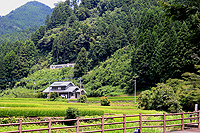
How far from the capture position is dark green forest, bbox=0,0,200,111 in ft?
188

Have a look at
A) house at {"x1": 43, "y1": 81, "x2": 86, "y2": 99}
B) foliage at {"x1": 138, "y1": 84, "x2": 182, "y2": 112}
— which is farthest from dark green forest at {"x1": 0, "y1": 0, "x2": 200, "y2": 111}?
house at {"x1": 43, "y1": 81, "x2": 86, "y2": 99}

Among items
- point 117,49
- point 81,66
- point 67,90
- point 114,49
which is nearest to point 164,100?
point 67,90

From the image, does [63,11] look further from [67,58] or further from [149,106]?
[149,106]

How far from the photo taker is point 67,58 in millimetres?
133125

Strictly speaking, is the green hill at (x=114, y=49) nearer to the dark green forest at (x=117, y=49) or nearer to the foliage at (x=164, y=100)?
the dark green forest at (x=117, y=49)

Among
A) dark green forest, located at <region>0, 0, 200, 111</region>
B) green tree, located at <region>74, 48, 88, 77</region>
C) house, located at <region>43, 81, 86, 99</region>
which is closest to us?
dark green forest, located at <region>0, 0, 200, 111</region>

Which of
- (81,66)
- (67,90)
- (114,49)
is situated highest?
(114,49)

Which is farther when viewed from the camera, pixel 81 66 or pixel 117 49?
pixel 117 49

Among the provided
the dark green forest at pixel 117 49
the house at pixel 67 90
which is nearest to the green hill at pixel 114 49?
the dark green forest at pixel 117 49

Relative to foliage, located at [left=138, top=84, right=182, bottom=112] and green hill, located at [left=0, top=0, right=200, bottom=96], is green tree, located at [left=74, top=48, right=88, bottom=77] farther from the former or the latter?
foliage, located at [left=138, top=84, right=182, bottom=112]

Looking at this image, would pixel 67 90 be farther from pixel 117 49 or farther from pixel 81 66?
pixel 117 49

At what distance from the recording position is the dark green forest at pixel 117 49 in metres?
57.4

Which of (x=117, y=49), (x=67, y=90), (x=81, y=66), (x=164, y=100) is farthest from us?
(x=117, y=49)

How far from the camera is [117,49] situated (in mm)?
107812
